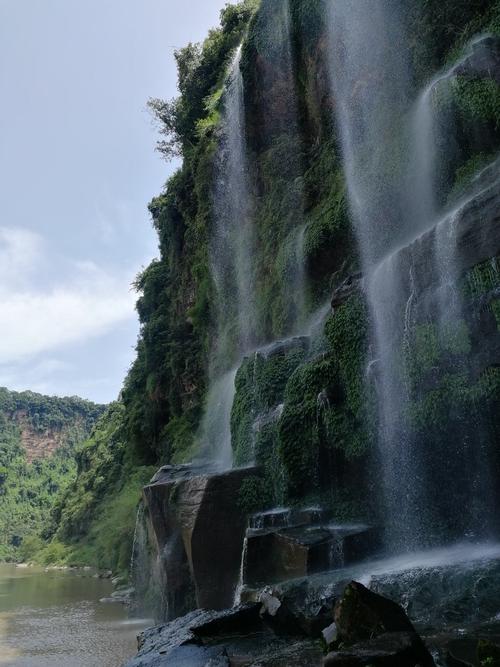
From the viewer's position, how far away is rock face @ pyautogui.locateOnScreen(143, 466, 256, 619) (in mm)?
11375

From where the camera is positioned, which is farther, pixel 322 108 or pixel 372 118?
pixel 322 108

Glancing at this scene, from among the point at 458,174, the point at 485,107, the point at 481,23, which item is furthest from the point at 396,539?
the point at 481,23

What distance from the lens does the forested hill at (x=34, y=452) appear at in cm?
12394

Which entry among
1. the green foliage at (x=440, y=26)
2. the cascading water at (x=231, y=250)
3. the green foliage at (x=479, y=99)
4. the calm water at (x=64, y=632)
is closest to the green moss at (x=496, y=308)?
the green foliage at (x=479, y=99)

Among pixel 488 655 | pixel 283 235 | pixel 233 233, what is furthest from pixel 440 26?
pixel 488 655

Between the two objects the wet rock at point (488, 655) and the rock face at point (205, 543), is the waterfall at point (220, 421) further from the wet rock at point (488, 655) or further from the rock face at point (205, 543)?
the wet rock at point (488, 655)

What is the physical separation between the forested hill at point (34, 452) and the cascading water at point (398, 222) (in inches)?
4270

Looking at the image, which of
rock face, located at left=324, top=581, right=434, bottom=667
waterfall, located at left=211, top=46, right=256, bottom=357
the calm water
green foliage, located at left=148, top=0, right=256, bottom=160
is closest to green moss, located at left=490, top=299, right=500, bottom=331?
rock face, located at left=324, top=581, right=434, bottom=667

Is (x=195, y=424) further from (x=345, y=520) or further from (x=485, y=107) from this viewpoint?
(x=485, y=107)

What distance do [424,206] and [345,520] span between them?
931cm

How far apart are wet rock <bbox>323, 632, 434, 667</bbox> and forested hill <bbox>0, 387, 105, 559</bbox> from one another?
4555 inches

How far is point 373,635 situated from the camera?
466 centimetres

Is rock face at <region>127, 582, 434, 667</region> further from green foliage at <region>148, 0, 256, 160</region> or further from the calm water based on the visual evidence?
green foliage at <region>148, 0, 256, 160</region>

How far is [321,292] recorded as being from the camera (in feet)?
61.8
